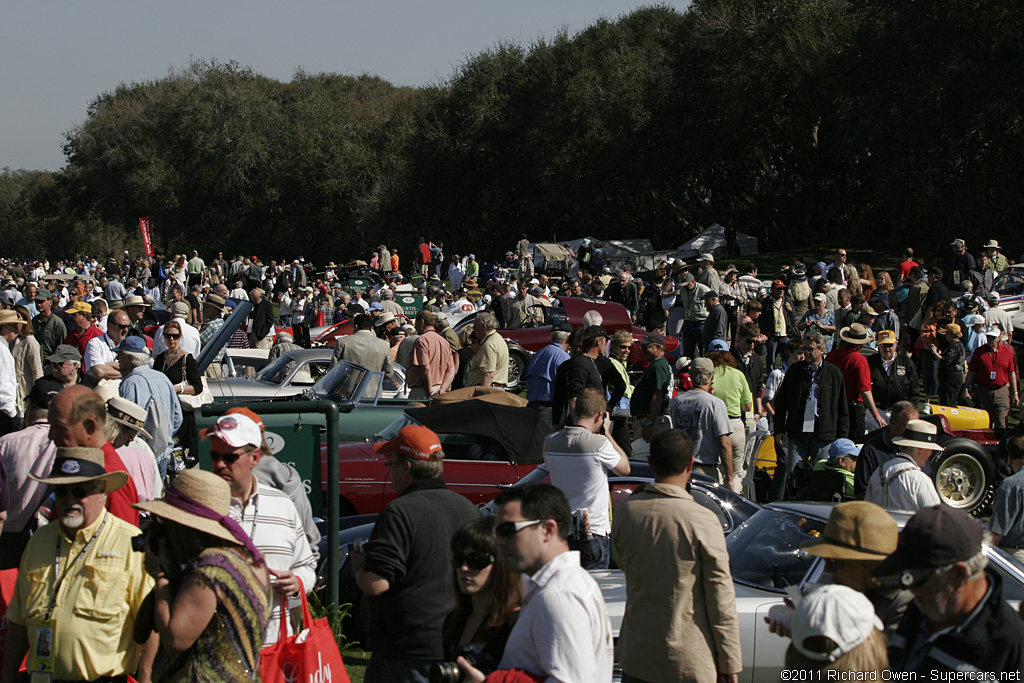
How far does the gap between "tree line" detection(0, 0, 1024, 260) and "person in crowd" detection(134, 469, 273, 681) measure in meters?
28.7

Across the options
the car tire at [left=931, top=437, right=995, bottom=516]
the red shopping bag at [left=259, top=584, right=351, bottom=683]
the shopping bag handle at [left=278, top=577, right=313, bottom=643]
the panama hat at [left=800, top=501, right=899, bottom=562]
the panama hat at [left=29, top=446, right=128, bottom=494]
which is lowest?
the car tire at [left=931, top=437, right=995, bottom=516]

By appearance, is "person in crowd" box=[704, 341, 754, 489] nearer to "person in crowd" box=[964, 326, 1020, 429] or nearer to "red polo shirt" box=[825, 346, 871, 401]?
"red polo shirt" box=[825, 346, 871, 401]

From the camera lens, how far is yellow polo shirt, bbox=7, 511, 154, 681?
3.84 meters

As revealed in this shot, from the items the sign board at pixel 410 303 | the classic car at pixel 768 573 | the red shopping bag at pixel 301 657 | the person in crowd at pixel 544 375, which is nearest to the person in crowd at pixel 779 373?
the person in crowd at pixel 544 375

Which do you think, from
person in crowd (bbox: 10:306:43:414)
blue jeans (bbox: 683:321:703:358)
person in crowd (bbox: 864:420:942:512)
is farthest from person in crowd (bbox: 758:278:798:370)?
person in crowd (bbox: 10:306:43:414)

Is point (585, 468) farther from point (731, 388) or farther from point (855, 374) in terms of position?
point (855, 374)

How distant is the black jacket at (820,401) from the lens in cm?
933

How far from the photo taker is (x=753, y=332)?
42.8ft

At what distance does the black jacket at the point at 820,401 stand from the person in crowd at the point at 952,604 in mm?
6596

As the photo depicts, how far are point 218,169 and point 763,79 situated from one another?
142 feet

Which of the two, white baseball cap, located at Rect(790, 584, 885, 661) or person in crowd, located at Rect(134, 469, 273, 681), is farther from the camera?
person in crowd, located at Rect(134, 469, 273, 681)

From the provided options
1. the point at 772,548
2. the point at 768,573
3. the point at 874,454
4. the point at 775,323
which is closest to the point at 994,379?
the point at 775,323

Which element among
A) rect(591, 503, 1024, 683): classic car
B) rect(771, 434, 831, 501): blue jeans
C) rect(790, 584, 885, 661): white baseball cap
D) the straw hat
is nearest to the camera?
rect(790, 584, 885, 661): white baseball cap

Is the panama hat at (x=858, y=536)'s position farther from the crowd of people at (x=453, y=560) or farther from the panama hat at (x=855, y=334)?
the panama hat at (x=855, y=334)
